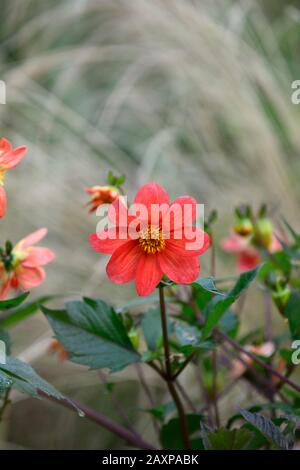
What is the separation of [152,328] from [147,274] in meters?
0.09

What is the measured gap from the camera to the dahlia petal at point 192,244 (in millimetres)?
327

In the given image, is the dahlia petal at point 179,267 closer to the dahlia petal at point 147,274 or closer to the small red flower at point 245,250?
the dahlia petal at point 147,274

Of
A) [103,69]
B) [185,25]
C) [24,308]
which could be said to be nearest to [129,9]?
[185,25]

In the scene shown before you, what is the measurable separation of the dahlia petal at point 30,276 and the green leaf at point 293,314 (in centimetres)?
16

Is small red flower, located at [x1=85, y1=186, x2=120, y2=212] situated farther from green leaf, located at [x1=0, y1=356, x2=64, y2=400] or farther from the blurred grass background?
the blurred grass background

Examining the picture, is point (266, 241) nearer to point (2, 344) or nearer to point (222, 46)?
point (2, 344)

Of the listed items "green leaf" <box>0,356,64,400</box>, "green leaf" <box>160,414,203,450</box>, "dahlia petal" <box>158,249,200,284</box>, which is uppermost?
"dahlia petal" <box>158,249,200,284</box>

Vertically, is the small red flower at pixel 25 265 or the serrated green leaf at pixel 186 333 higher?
the small red flower at pixel 25 265

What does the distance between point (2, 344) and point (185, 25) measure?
1037mm

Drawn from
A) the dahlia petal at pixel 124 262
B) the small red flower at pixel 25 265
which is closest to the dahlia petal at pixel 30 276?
the small red flower at pixel 25 265

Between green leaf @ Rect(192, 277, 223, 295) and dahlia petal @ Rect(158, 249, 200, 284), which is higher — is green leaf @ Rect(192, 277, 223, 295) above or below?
below

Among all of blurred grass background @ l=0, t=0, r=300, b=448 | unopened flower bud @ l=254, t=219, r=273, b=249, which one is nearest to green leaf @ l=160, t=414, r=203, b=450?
unopened flower bud @ l=254, t=219, r=273, b=249

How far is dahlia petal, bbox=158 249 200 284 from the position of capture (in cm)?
32

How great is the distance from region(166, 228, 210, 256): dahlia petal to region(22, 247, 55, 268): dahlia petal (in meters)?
0.12
